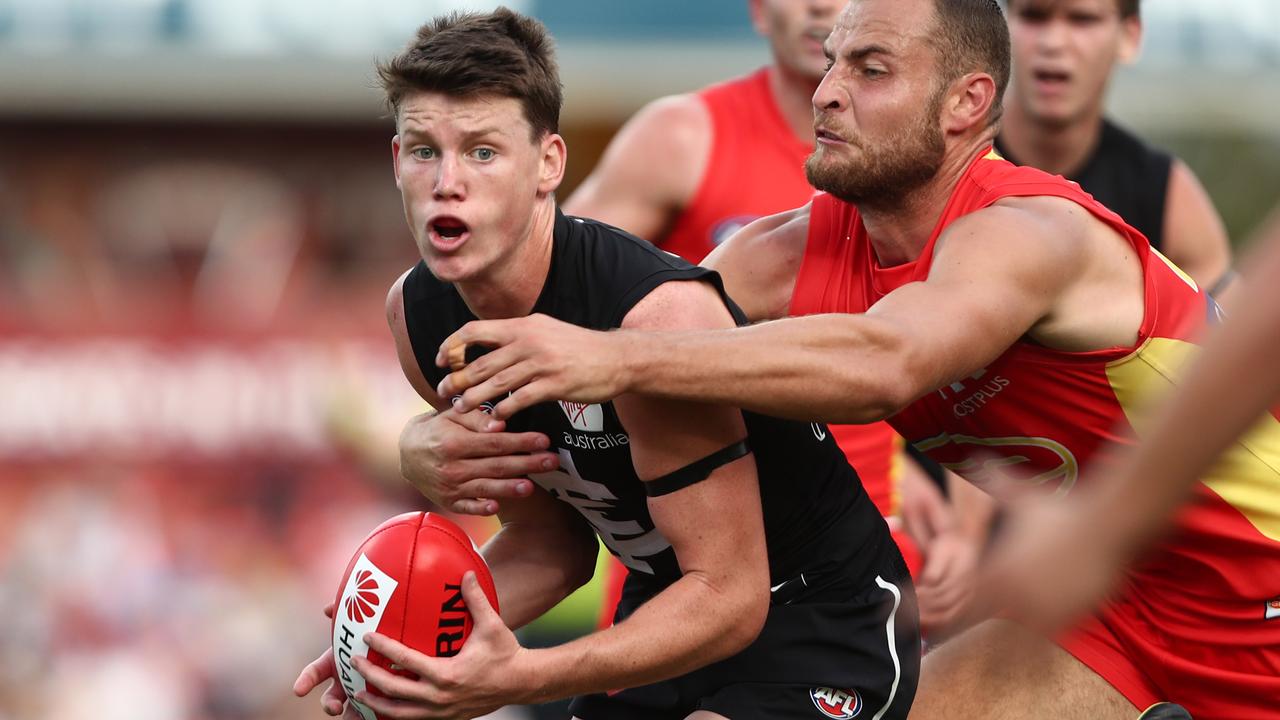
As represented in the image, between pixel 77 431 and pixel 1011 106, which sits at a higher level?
pixel 1011 106

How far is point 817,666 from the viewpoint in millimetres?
3867

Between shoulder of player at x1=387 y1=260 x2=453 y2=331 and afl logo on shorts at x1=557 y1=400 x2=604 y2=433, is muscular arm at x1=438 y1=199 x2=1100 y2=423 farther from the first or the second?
shoulder of player at x1=387 y1=260 x2=453 y2=331

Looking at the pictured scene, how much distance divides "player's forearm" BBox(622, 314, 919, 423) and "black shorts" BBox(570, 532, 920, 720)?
624 millimetres

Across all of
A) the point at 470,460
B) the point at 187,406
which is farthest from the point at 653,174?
the point at 187,406

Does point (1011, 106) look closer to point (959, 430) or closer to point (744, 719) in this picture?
point (959, 430)

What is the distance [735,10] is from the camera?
1608 cm

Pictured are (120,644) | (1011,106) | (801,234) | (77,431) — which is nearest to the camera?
(801,234)

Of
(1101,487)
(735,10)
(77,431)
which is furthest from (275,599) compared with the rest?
(1101,487)

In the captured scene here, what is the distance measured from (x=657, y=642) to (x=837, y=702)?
59 centimetres

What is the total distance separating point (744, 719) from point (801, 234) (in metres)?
1.43

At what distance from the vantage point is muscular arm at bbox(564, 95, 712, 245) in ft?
19.7

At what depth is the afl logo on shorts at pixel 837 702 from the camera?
3.84 metres

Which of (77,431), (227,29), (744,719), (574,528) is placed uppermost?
(227,29)

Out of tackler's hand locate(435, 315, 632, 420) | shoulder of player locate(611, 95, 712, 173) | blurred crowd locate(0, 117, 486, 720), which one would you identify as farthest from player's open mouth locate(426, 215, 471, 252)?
blurred crowd locate(0, 117, 486, 720)
